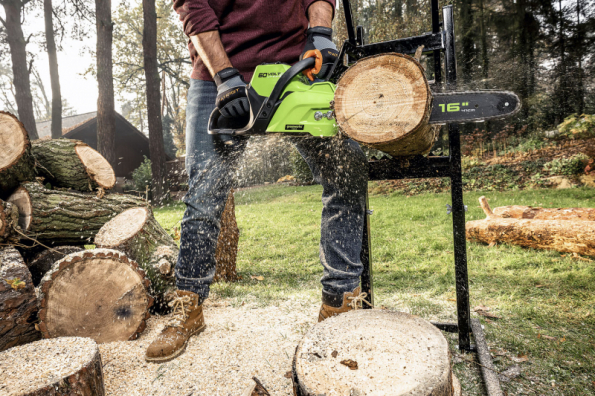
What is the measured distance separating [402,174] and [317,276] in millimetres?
1594

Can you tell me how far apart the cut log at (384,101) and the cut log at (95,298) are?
1.47m

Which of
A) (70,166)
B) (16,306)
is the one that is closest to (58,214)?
(70,166)

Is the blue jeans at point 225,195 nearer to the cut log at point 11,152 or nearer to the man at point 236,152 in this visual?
the man at point 236,152

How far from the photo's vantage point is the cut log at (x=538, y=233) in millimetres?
2920

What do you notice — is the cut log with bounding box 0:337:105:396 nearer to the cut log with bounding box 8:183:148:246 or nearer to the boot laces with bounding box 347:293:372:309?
the boot laces with bounding box 347:293:372:309

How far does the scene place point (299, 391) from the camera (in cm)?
86

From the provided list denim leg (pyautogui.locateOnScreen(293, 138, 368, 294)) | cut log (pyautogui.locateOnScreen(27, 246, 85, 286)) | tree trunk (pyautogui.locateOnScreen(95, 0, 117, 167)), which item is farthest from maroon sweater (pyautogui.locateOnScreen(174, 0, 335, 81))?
tree trunk (pyautogui.locateOnScreen(95, 0, 117, 167))

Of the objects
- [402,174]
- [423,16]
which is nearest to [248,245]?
[402,174]

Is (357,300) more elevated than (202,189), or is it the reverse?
(202,189)

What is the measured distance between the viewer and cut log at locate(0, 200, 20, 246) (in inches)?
80.2

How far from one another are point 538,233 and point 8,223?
404 centimetres

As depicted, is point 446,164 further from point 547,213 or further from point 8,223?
point 547,213

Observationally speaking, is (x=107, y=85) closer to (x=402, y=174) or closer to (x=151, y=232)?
(x=151, y=232)

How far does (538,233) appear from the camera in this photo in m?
3.16
